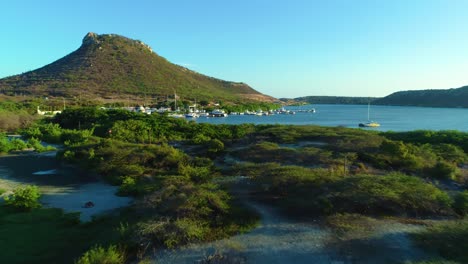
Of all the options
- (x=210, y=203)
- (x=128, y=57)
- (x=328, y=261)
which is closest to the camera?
(x=328, y=261)

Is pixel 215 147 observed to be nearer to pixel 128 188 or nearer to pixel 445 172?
pixel 128 188

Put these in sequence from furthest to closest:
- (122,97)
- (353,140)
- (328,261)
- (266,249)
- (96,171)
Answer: (122,97) → (353,140) → (96,171) → (266,249) → (328,261)

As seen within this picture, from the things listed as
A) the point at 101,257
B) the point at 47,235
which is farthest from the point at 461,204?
the point at 47,235

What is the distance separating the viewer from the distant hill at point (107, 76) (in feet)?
349

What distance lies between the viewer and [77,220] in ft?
43.5

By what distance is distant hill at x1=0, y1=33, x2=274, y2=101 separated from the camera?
349 feet

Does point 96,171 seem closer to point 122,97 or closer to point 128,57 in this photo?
point 122,97

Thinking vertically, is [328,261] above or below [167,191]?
below

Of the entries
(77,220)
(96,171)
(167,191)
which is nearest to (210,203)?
(167,191)

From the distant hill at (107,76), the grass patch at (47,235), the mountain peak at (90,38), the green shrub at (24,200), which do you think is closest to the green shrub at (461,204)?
the grass patch at (47,235)

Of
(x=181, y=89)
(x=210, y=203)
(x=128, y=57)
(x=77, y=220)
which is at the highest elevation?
(x=128, y=57)

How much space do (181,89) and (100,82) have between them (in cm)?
3283

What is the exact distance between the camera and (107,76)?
4643 inches

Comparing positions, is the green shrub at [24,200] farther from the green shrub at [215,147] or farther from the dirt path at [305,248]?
the green shrub at [215,147]
